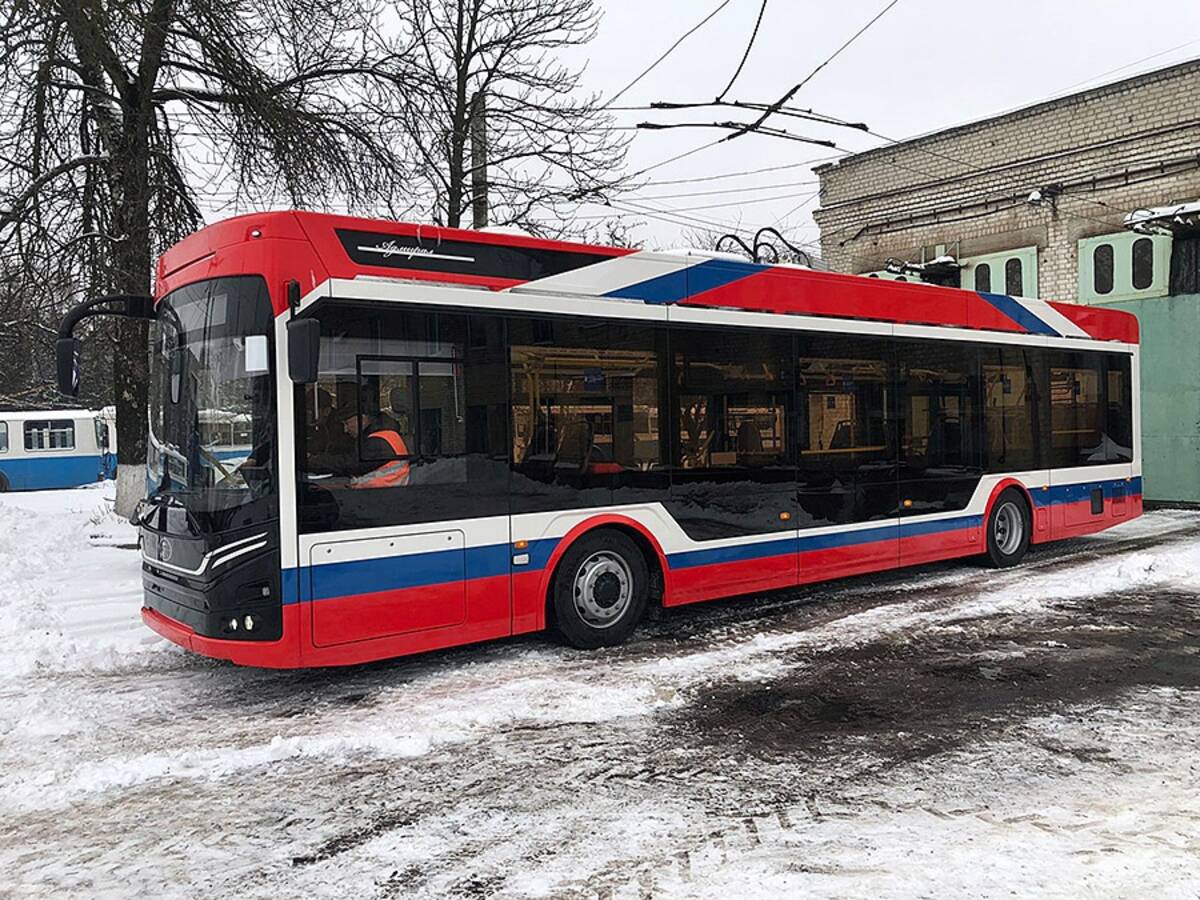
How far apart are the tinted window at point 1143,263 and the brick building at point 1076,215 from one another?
0.06 feet

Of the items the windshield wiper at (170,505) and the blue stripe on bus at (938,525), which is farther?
the blue stripe on bus at (938,525)

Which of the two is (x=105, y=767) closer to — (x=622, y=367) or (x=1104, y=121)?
(x=622, y=367)

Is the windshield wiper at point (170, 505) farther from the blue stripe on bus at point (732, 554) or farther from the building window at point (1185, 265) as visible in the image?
the building window at point (1185, 265)

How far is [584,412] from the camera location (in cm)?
725

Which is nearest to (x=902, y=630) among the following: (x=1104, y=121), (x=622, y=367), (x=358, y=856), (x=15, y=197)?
(x=622, y=367)

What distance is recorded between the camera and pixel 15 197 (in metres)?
12.9

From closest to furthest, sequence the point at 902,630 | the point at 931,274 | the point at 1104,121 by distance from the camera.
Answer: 1. the point at 902,630
2. the point at 1104,121
3. the point at 931,274

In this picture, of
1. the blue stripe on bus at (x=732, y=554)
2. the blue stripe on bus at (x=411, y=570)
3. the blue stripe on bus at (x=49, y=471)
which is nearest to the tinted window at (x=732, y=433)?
the blue stripe on bus at (x=732, y=554)

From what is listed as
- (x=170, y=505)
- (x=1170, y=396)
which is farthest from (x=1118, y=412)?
(x=170, y=505)

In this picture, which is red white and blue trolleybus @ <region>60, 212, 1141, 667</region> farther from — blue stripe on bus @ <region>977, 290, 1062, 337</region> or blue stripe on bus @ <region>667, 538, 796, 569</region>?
blue stripe on bus @ <region>977, 290, 1062, 337</region>

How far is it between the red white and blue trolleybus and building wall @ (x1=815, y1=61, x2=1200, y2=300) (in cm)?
1121

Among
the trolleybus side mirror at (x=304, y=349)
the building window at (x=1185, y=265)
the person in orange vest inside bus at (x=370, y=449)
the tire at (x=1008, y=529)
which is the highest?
the building window at (x=1185, y=265)

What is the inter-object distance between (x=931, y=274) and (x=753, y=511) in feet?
50.5

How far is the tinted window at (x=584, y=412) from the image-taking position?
6957 millimetres
